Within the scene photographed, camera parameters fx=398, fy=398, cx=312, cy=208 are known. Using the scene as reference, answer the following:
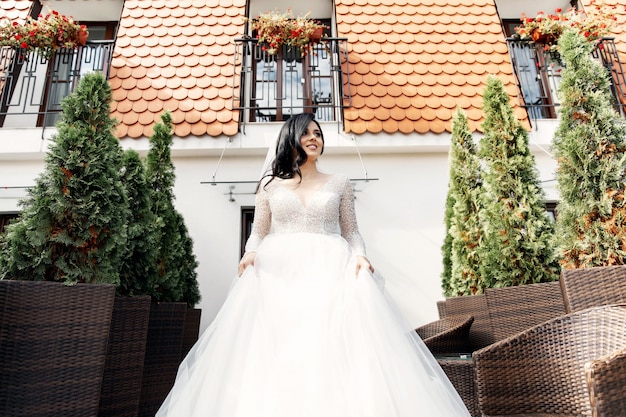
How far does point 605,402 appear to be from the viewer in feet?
4.05

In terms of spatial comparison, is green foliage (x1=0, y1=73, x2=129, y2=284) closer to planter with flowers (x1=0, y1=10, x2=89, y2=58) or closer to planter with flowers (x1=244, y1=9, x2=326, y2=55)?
planter with flowers (x1=244, y1=9, x2=326, y2=55)

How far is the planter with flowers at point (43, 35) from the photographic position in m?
5.88

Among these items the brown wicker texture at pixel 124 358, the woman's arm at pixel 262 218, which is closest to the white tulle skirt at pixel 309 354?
the woman's arm at pixel 262 218

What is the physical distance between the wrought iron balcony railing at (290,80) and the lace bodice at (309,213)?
3.40m

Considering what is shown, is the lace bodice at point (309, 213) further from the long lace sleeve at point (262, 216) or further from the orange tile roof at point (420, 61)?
the orange tile roof at point (420, 61)

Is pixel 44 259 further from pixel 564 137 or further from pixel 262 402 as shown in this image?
pixel 564 137

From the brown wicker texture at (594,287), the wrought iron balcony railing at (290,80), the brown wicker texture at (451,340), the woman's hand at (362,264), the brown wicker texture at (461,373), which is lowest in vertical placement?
the brown wicker texture at (461,373)

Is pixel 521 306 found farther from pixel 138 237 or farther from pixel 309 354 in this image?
pixel 138 237

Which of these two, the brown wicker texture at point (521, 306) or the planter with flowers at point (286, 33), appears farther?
the planter with flowers at point (286, 33)

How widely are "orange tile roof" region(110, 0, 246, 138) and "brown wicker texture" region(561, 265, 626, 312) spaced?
439cm

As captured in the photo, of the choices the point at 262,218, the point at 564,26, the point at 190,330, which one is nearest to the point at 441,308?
the point at 190,330

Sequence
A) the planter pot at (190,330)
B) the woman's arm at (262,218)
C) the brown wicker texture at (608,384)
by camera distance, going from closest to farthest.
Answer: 1. the brown wicker texture at (608,384)
2. the woman's arm at (262,218)
3. the planter pot at (190,330)

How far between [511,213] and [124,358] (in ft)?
10.8

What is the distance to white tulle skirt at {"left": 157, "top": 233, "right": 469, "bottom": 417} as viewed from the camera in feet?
5.32
